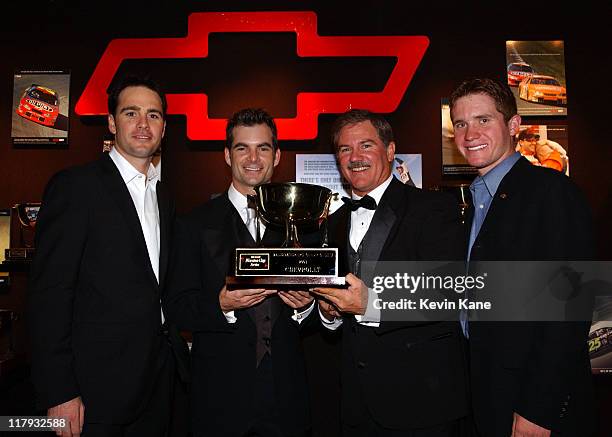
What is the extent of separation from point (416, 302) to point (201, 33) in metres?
3.21

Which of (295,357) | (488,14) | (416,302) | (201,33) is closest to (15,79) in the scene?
(201,33)

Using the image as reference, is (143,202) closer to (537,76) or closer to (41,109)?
(41,109)

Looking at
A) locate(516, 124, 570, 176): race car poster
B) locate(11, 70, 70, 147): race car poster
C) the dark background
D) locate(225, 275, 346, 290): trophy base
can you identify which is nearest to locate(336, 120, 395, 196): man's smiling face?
locate(225, 275, 346, 290): trophy base

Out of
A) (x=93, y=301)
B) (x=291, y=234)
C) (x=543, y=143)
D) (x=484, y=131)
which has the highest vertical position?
(x=543, y=143)

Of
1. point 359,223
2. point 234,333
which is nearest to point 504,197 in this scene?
point 359,223

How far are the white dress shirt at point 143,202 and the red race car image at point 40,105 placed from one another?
227 centimetres

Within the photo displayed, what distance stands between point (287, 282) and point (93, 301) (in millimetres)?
918

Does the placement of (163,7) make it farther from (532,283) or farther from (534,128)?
(532,283)

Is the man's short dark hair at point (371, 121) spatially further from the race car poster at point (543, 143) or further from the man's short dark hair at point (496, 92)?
the race car poster at point (543, 143)

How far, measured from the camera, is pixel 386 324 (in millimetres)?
1969

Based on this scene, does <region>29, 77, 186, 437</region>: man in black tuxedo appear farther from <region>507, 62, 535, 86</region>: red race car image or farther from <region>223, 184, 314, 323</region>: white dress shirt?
<region>507, 62, 535, 86</region>: red race car image

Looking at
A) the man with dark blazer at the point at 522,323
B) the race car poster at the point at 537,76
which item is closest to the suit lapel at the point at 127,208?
the man with dark blazer at the point at 522,323

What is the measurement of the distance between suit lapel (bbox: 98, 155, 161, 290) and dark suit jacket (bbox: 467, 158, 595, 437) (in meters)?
1.55

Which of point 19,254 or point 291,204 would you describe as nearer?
point 291,204
